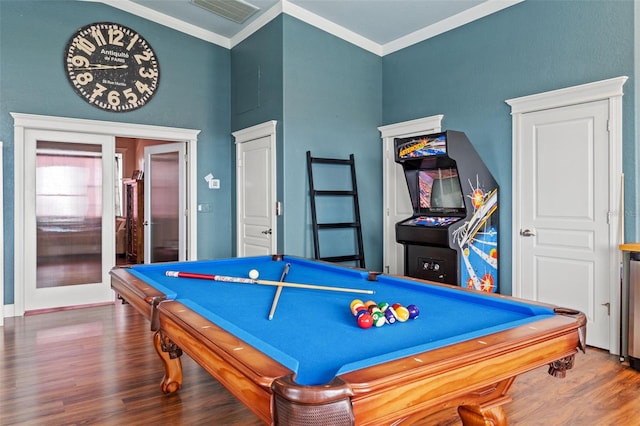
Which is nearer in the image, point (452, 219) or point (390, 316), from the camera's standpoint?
point (390, 316)

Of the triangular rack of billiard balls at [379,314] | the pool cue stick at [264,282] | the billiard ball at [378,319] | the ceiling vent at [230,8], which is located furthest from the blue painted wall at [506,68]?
the billiard ball at [378,319]

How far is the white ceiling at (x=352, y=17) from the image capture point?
4.18 meters

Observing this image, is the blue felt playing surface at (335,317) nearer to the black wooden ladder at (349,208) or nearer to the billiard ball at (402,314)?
the billiard ball at (402,314)

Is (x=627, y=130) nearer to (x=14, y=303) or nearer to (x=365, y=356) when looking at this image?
(x=365, y=356)

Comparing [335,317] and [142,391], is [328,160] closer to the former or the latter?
[142,391]

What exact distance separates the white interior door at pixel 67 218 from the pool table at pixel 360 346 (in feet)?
9.70

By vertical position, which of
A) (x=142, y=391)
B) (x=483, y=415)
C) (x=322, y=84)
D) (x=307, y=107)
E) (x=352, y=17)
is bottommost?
(x=142, y=391)

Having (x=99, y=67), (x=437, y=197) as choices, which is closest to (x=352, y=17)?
(x=437, y=197)

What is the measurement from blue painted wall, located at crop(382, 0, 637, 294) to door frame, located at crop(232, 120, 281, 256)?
158 centimetres

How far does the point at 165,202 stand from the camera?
5488mm

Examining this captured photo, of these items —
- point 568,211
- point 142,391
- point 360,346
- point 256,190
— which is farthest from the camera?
point 256,190

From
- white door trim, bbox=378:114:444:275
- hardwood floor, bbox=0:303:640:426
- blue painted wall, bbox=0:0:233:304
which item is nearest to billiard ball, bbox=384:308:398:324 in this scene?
hardwood floor, bbox=0:303:640:426

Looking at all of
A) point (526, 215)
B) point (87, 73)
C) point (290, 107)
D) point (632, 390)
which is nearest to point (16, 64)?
point (87, 73)

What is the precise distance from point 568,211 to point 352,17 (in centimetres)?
295
